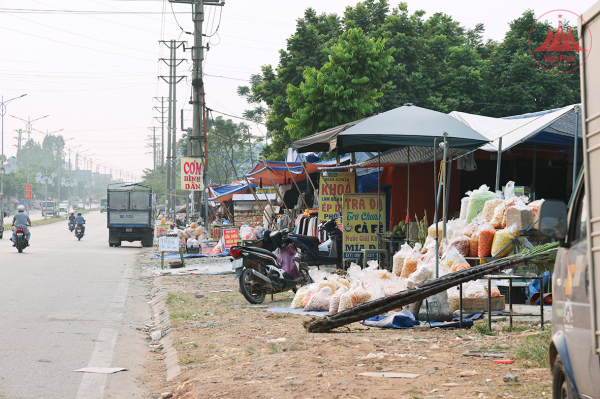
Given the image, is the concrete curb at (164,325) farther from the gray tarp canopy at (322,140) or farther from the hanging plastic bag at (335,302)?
the gray tarp canopy at (322,140)

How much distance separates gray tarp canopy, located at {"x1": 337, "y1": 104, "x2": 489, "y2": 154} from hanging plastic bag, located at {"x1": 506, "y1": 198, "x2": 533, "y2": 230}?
1189 millimetres

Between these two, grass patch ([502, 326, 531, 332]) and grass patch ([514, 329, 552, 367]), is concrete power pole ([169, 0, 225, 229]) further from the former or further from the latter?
grass patch ([514, 329, 552, 367])

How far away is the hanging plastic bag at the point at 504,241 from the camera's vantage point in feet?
28.3

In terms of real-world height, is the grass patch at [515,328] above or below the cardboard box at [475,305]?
below

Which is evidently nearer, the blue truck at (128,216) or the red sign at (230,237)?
the red sign at (230,237)

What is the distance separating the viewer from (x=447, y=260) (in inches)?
344

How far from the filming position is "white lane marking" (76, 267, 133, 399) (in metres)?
5.51

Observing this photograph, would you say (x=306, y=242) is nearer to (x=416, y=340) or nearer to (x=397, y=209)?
(x=397, y=209)

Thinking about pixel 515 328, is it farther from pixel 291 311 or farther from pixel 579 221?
pixel 579 221

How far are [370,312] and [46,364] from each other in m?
3.35

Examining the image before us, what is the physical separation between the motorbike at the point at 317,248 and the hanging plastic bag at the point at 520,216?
4.06 meters

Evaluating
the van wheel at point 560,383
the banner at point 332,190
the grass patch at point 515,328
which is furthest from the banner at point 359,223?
the van wheel at point 560,383

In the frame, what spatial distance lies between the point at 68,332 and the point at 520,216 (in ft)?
20.2

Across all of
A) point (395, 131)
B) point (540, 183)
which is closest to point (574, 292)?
point (395, 131)
